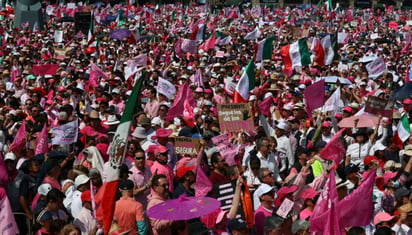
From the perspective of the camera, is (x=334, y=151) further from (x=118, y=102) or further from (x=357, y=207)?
(x=118, y=102)

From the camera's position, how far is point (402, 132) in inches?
428

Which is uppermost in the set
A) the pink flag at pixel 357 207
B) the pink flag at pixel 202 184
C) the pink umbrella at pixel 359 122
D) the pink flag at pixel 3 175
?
the pink flag at pixel 357 207

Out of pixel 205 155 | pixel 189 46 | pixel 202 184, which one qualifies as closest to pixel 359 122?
pixel 205 155

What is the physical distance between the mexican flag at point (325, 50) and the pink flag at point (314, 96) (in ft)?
21.0

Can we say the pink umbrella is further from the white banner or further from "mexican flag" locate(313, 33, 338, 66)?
"mexican flag" locate(313, 33, 338, 66)

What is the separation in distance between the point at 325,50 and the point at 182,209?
13.4m

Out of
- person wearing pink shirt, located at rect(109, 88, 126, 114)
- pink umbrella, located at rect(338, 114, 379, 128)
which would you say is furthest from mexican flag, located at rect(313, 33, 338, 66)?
pink umbrella, located at rect(338, 114, 379, 128)

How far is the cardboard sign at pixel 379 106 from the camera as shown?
11.4 metres

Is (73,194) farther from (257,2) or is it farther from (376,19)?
(257,2)

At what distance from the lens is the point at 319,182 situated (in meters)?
8.09

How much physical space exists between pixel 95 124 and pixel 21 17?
27.5 meters

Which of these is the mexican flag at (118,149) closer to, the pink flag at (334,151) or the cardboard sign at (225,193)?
the cardboard sign at (225,193)

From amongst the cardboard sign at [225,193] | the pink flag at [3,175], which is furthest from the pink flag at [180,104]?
the cardboard sign at [225,193]

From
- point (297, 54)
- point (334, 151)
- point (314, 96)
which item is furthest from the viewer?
point (297, 54)
